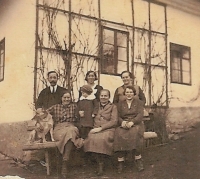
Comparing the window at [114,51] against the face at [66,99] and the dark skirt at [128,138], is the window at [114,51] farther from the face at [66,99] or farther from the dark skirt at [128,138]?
the dark skirt at [128,138]

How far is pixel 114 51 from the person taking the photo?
2.61m

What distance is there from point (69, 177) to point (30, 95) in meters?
0.60

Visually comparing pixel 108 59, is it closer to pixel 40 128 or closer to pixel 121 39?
pixel 121 39

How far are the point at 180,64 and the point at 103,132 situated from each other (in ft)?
3.20

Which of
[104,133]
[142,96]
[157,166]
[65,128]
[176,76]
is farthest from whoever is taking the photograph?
[176,76]

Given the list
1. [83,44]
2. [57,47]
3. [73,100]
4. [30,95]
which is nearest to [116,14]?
[83,44]

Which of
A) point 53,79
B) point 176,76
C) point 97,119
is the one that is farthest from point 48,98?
point 176,76

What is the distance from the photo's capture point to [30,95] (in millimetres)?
2244

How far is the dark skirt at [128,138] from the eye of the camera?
2.46 m

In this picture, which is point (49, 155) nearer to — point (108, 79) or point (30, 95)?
point (30, 95)

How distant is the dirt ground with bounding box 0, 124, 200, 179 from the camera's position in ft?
7.12

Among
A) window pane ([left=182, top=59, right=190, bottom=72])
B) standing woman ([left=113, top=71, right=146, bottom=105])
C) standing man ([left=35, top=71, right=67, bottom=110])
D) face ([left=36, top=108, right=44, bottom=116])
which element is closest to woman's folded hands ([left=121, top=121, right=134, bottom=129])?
standing woman ([left=113, top=71, right=146, bottom=105])

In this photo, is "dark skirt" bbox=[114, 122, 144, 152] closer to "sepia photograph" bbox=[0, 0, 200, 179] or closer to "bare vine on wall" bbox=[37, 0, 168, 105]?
"sepia photograph" bbox=[0, 0, 200, 179]

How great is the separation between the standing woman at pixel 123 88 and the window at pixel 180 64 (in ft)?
1.22
